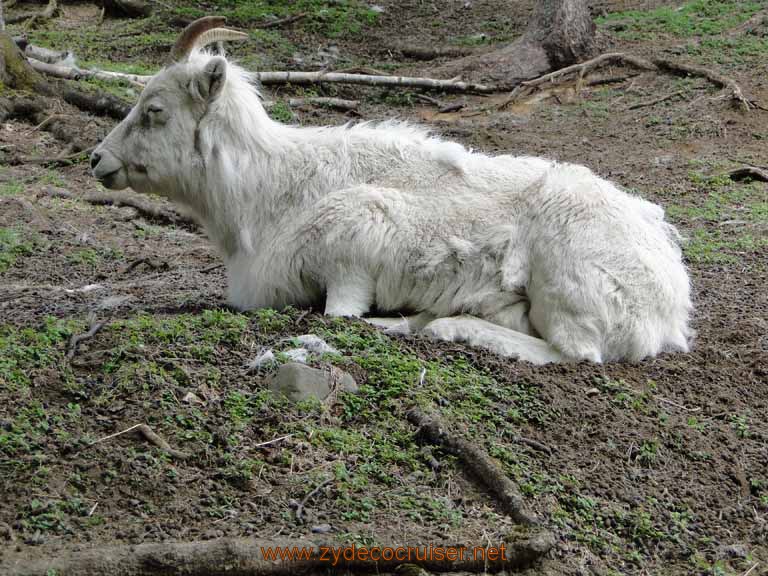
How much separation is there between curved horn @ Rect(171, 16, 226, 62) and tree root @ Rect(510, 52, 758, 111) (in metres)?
8.51

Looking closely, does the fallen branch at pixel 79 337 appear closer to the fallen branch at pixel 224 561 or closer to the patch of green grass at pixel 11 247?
the fallen branch at pixel 224 561

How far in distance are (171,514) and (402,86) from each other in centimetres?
1204

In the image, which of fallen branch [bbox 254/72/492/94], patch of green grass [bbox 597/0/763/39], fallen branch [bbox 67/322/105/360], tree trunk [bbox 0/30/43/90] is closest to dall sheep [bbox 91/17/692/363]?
fallen branch [bbox 67/322/105/360]

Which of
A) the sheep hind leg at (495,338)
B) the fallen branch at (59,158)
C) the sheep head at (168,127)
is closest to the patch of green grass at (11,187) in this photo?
the fallen branch at (59,158)

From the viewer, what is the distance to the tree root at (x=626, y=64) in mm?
14514

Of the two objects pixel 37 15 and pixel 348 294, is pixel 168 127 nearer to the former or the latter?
pixel 348 294

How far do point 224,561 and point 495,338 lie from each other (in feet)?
9.68

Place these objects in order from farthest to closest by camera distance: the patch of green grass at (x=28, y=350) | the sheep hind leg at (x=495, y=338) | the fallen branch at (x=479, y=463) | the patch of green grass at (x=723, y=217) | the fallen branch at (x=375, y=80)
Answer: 1. the fallen branch at (x=375, y=80)
2. the patch of green grass at (x=723, y=217)
3. the sheep hind leg at (x=495, y=338)
4. the patch of green grass at (x=28, y=350)
5. the fallen branch at (x=479, y=463)

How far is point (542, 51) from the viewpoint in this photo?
15.7 metres

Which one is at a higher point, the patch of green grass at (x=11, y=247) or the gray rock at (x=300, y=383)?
the gray rock at (x=300, y=383)

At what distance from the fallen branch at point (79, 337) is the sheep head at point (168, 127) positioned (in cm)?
173

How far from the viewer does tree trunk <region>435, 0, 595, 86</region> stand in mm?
15547

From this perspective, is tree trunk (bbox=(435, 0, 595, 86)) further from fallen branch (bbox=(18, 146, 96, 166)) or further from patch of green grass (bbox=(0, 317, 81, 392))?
patch of green grass (bbox=(0, 317, 81, 392))

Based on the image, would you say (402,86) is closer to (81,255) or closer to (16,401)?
(81,255)
